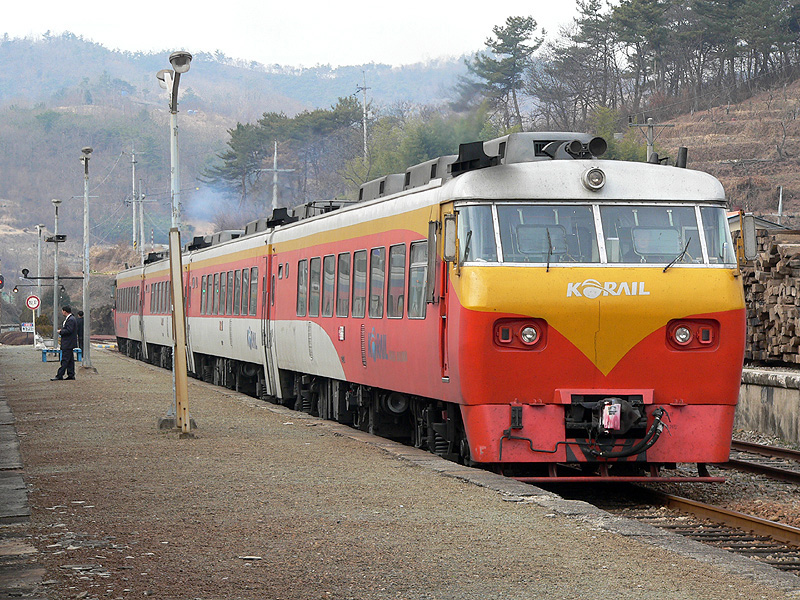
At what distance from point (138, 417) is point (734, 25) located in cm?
7205

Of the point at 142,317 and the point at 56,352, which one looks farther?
the point at 56,352

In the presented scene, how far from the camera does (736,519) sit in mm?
9586

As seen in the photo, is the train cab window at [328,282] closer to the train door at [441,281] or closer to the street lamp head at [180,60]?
the street lamp head at [180,60]

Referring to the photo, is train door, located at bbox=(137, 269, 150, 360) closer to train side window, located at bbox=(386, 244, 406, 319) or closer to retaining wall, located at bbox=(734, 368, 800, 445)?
retaining wall, located at bbox=(734, 368, 800, 445)

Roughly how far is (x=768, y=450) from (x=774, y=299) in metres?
5.77

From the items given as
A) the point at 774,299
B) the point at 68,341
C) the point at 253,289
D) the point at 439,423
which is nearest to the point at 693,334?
the point at 439,423

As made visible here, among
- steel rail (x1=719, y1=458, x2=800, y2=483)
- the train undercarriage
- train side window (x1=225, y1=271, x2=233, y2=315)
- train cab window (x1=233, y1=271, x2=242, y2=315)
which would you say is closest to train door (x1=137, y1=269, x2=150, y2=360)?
train side window (x1=225, y1=271, x2=233, y2=315)

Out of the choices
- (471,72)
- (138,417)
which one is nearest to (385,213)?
(138,417)

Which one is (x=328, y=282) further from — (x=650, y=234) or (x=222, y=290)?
(x=222, y=290)

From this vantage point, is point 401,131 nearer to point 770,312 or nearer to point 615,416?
point 770,312

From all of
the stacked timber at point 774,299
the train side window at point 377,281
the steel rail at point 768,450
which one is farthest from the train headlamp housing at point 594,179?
the stacked timber at point 774,299

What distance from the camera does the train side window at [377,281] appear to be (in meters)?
14.0

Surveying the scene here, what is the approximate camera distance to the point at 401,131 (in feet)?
291

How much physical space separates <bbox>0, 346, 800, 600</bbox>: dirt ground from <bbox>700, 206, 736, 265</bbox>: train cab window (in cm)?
303
